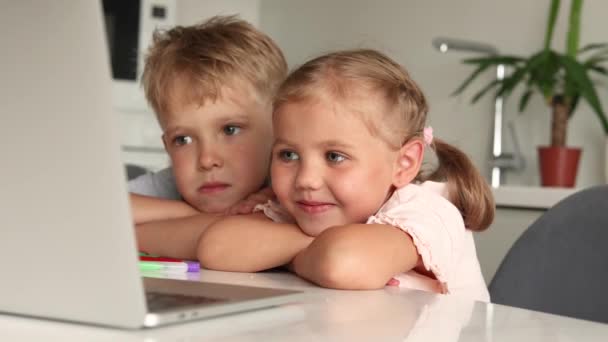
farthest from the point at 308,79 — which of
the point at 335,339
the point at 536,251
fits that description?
the point at 335,339

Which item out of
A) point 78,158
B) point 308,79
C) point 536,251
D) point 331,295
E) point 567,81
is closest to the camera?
point 78,158

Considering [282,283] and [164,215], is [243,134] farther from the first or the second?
[282,283]

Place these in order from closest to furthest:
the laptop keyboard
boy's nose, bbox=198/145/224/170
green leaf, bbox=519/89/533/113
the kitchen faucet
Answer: the laptop keyboard → boy's nose, bbox=198/145/224/170 → green leaf, bbox=519/89/533/113 → the kitchen faucet

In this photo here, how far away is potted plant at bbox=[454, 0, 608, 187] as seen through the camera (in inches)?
104

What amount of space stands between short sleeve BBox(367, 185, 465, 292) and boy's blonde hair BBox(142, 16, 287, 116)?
1.35 ft

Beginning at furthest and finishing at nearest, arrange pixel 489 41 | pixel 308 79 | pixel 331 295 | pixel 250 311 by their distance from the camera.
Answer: pixel 489 41
pixel 308 79
pixel 331 295
pixel 250 311

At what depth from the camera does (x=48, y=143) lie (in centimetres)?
52

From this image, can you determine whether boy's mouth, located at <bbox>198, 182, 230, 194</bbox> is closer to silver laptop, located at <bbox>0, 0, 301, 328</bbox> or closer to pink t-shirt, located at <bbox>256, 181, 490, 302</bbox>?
pink t-shirt, located at <bbox>256, 181, 490, 302</bbox>

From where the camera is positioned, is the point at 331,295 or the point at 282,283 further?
the point at 282,283

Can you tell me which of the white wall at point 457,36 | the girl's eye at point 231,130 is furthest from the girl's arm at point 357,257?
the white wall at point 457,36

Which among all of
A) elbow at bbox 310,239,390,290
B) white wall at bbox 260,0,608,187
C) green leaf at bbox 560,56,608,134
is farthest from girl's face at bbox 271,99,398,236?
white wall at bbox 260,0,608,187

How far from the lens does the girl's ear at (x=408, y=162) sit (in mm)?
1177

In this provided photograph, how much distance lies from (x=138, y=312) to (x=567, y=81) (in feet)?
7.73

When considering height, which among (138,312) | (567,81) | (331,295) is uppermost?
(138,312)
